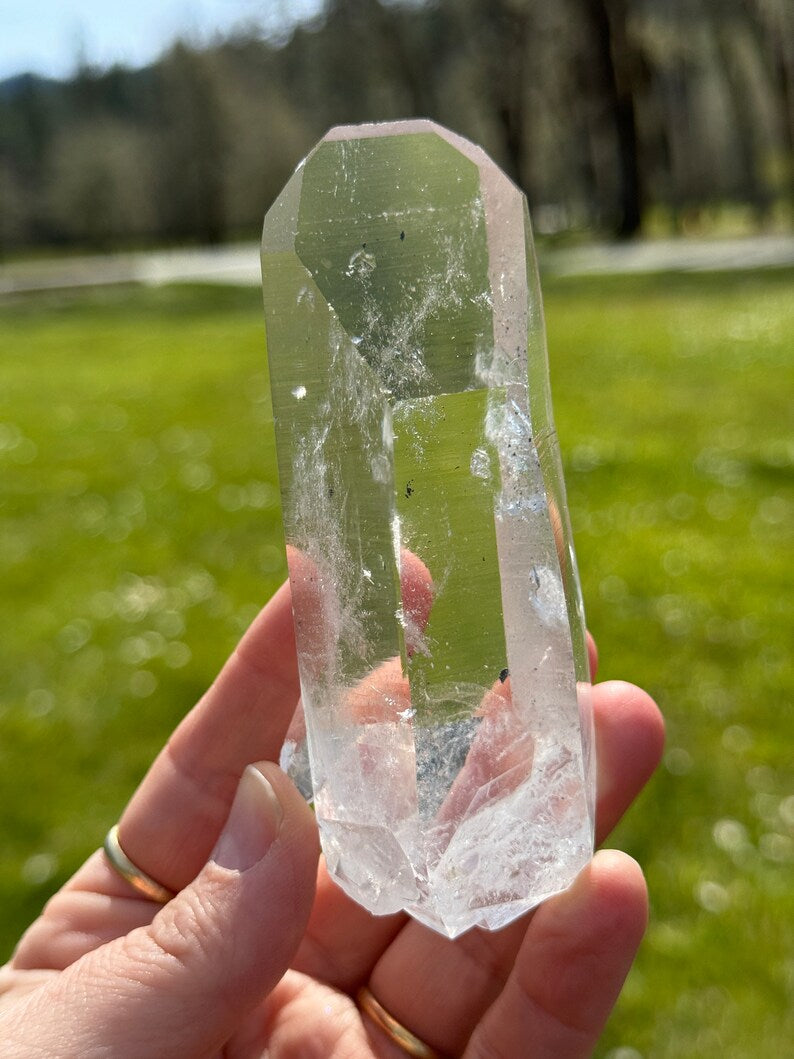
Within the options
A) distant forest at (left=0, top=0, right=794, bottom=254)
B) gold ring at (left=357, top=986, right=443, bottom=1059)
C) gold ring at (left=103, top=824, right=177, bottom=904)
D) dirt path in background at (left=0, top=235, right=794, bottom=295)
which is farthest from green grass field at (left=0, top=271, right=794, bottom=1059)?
distant forest at (left=0, top=0, right=794, bottom=254)

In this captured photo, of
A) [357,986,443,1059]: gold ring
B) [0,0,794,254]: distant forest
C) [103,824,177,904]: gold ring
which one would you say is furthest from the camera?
[0,0,794,254]: distant forest

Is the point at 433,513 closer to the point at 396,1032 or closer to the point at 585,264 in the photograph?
the point at 396,1032

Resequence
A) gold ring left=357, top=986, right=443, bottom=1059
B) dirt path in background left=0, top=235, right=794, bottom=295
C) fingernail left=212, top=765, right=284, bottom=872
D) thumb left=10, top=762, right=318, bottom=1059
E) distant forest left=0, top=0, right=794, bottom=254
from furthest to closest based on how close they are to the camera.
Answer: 1. distant forest left=0, top=0, right=794, bottom=254
2. dirt path in background left=0, top=235, right=794, bottom=295
3. gold ring left=357, top=986, right=443, bottom=1059
4. fingernail left=212, top=765, right=284, bottom=872
5. thumb left=10, top=762, right=318, bottom=1059

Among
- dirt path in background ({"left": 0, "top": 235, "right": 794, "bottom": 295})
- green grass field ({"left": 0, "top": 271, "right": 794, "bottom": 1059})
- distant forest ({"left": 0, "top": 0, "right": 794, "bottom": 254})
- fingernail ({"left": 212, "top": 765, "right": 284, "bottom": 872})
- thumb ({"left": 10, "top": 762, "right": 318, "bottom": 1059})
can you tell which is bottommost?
green grass field ({"left": 0, "top": 271, "right": 794, "bottom": 1059})

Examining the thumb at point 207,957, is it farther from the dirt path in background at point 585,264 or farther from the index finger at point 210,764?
the dirt path in background at point 585,264

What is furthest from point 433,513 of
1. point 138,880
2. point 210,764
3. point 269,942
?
point 138,880

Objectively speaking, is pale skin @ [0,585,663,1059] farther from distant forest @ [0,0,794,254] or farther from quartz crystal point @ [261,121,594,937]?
distant forest @ [0,0,794,254]

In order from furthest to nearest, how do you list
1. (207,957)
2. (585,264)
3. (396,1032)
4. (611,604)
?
(585,264) < (611,604) < (396,1032) < (207,957)

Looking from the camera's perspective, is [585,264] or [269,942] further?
[585,264]
